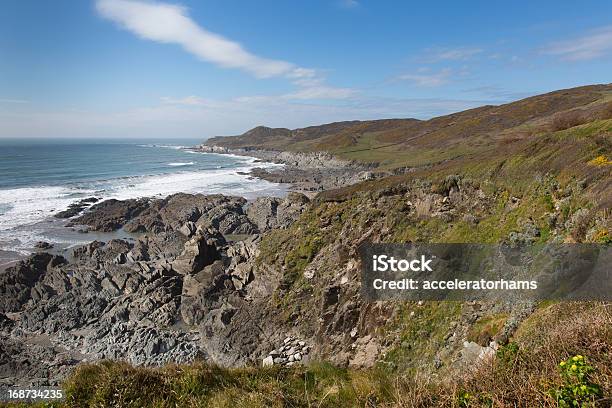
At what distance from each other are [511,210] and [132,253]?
28.9 m

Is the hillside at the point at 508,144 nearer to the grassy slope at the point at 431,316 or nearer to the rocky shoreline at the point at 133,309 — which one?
the grassy slope at the point at 431,316

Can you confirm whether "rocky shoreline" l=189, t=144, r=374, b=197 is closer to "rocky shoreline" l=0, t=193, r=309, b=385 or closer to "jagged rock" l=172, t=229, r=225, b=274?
"jagged rock" l=172, t=229, r=225, b=274

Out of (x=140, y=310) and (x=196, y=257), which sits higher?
(x=196, y=257)

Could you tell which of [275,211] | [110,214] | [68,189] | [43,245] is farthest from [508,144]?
[68,189]

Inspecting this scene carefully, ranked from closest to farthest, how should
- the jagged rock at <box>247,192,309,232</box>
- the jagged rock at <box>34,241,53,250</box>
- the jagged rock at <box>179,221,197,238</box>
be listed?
the jagged rock at <box>34,241,53,250</box> < the jagged rock at <box>179,221,197,238</box> < the jagged rock at <box>247,192,309,232</box>

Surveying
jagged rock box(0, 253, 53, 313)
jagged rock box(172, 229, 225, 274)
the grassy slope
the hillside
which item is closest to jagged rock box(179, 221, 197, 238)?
jagged rock box(172, 229, 225, 274)

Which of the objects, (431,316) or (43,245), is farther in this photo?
(43,245)

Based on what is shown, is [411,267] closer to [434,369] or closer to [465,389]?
[434,369]

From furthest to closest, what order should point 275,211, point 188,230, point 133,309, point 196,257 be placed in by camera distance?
point 275,211
point 188,230
point 196,257
point 133,309

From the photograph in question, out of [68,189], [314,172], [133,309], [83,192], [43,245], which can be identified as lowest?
[133,309]

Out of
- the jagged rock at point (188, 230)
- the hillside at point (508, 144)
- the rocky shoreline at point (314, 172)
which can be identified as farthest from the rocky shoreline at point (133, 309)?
the rocky shoreline at point (314, 172)

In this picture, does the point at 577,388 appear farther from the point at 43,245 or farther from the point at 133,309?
the point at 43,245

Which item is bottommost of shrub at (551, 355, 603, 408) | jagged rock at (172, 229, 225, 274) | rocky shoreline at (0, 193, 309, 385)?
rocky shoreline at (0, 193, 309, 385)

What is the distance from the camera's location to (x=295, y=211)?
4425 centimetres
